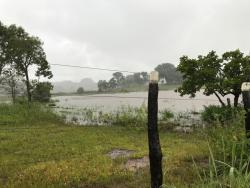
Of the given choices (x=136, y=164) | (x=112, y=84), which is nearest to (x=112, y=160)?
(x=136, y=164)

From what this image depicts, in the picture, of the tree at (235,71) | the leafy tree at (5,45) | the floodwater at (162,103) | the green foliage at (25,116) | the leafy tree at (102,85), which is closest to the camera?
the tree at (235,71)

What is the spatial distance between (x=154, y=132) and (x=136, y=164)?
411 centimetres

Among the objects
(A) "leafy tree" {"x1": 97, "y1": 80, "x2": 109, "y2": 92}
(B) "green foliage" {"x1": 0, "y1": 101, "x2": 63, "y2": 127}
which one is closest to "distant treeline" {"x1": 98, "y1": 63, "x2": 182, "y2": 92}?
(A) "leafy tree" {"x1": 97, "y1": 80, "x2": 109, "y2": 92}

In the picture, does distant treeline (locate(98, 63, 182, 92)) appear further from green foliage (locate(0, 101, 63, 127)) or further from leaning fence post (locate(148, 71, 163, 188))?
leaning fence post (locate(148, 71, 163, 188))

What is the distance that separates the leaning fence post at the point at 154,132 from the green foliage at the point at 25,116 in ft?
67.2

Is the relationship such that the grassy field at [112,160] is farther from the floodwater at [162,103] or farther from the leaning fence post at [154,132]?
the floodwater at [162,103]

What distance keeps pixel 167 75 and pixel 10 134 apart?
117m

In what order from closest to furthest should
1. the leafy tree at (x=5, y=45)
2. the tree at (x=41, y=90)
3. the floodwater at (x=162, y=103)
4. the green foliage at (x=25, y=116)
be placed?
the green foliage at (x=25, y=116), the leafy tree at (x=5, y=45), the floodwater at (x=162, y=103), the tree at (x=41, y=90)

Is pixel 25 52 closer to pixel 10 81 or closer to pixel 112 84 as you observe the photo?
pixel 10 81

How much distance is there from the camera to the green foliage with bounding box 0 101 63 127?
2698 cm

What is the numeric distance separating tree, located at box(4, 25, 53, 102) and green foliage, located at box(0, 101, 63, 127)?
8548 millimetres

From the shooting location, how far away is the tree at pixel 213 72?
79.5ft

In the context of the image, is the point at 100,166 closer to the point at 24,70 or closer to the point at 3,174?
the point at 3,174

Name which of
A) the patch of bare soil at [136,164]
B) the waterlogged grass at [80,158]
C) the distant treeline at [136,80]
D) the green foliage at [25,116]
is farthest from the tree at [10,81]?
the distant treeline at [136,80]
